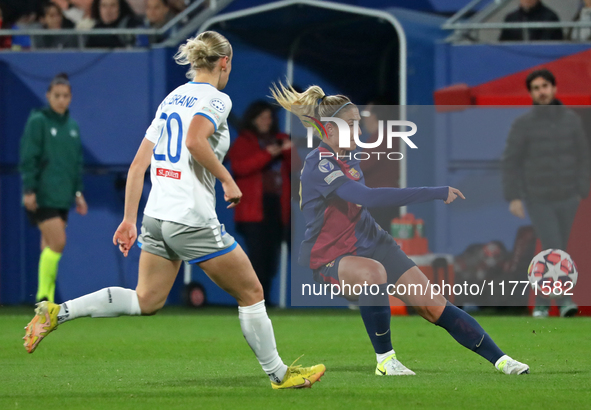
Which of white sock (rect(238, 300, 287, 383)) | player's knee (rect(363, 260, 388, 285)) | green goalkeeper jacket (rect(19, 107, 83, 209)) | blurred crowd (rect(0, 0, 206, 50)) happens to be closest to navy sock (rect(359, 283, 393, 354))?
player's knee (rect(363, 260, 388, 285))

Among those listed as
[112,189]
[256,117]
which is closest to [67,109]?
[112,189]

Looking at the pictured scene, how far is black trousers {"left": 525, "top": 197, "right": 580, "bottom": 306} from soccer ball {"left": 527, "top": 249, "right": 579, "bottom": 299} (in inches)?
5.3

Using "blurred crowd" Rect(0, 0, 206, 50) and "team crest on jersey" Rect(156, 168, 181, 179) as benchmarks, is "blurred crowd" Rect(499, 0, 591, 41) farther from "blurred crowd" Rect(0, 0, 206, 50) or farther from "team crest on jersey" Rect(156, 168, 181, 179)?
"team crest on jersey" Rect(156, 168, 181, 179)

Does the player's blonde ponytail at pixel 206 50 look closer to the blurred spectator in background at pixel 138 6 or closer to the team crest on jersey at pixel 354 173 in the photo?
the team crest on jersey at pixel 354 173

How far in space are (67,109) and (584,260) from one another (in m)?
5.70

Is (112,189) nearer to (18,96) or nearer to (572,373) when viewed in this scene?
(18,96)

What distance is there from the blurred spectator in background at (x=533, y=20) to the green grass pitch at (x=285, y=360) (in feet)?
10.7

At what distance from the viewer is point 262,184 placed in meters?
11.7

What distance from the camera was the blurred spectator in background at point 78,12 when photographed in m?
12.9

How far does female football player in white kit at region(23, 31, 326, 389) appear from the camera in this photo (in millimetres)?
5336

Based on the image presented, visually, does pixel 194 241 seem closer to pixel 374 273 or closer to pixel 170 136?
pixel 170 136

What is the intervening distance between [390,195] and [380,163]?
392cm

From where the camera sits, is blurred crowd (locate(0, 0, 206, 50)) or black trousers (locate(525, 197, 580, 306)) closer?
black trousers (locate(525, 197, 580, 306))

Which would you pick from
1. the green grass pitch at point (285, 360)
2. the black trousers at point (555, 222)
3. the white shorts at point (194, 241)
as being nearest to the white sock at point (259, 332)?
the green grass pitch at point (285, 360)
